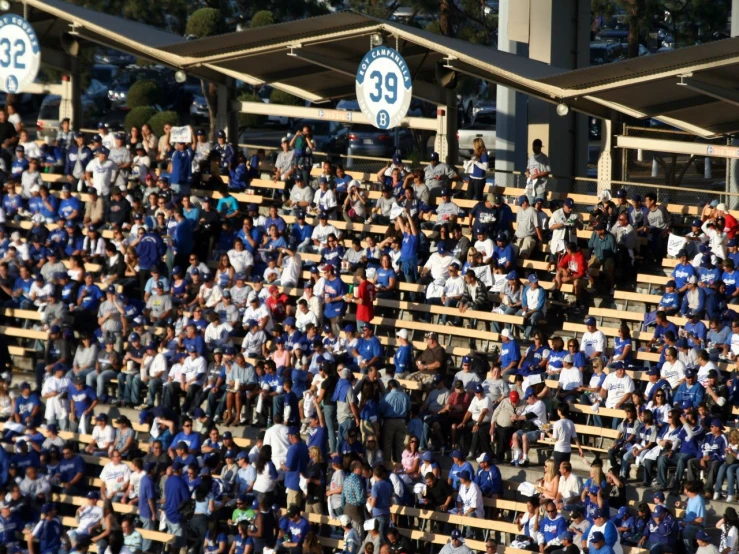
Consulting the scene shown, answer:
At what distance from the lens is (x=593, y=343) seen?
2150 cm

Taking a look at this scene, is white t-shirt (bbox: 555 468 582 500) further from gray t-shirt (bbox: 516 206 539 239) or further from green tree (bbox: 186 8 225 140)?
green tree (bbox: 186 8 225 140)

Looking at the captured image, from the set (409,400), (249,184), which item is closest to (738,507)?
(409,400)

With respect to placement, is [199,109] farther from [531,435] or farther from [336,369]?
[531,435]

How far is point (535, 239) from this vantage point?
23594mm

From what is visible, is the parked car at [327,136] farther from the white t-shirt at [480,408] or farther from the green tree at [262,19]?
the white t-shirt at [480,408]

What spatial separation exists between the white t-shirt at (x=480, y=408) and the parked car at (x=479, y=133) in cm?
1559

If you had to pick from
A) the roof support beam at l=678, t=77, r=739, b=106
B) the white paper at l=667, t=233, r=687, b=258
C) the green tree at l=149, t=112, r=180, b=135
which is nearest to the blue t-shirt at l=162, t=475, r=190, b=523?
the white paper at l=667, t=233, r=687, b=258

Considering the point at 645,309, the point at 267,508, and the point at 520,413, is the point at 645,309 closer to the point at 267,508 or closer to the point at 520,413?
the point at 520,413

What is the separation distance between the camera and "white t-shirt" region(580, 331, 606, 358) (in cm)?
2144

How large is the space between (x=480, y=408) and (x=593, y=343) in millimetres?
1748

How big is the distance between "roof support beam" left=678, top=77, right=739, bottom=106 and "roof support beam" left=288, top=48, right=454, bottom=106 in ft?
16.1

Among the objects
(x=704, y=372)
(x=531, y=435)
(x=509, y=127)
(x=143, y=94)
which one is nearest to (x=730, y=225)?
(x=704, y=372)

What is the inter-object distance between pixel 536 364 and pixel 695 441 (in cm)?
276

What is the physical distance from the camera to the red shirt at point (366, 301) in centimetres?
2311
